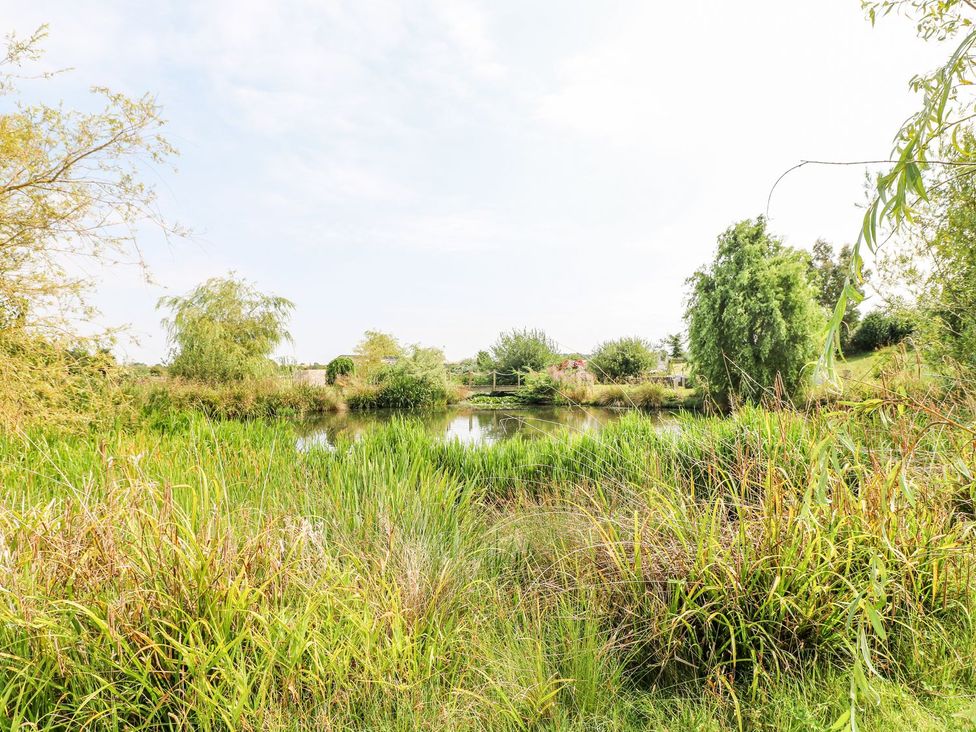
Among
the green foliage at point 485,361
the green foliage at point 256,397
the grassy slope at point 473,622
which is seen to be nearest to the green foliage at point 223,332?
the green foliage at point 256,397

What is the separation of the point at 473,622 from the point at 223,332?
1762 cm

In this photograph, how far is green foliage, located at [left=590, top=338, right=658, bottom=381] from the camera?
2231cm

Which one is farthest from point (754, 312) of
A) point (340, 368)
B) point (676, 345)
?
point (340, 368)

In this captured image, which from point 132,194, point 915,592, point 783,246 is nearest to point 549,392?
point 783,246

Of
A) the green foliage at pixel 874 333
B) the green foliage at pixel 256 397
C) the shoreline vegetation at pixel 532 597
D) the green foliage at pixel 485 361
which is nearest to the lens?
the shoreline vegetation at pixel 532 597

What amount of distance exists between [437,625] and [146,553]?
1.21 metres

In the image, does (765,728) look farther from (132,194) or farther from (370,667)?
(132,194)

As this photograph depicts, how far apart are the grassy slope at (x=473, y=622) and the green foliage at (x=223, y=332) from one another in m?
15.4

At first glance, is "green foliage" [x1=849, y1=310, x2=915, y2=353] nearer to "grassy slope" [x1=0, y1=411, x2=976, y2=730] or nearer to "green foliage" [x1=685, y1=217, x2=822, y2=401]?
"green foliage" [x1=685, y1=217, x2=822, y2=401]

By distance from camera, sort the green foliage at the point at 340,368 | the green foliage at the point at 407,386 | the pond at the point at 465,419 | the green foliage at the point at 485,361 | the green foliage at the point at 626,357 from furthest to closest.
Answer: the green foliage at the point at 485,361, the green foliage at the point at 340,368, the green foliage at the point at 626,357, the green foliage at the point at 407,386, the pond at the point at 465,419

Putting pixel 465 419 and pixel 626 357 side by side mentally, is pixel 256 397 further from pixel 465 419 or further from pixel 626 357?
pixel 626 357

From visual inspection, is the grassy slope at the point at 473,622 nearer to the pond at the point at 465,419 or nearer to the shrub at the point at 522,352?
the pond at the point at 465,419

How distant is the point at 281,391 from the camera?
55.5 feet

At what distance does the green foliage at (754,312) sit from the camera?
575 inches
